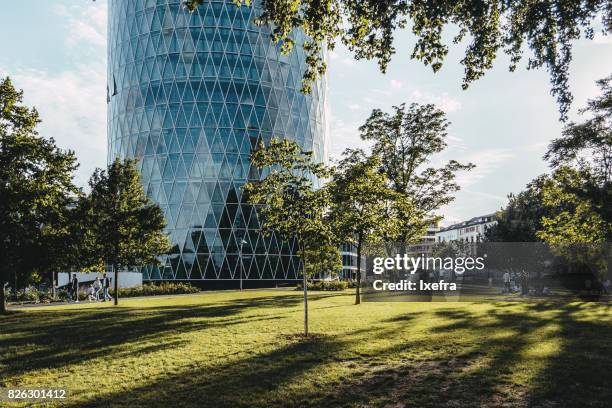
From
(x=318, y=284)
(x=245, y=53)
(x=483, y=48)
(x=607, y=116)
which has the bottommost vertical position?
(x=318, y=284)

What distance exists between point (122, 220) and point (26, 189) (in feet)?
23.8

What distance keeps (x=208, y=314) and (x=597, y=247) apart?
23.6 metres

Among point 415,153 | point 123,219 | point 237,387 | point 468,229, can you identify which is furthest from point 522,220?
point 468,229

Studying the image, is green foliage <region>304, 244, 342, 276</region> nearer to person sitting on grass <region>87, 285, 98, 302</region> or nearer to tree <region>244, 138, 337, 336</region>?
tree <region>244, 138, 337, 336</region>

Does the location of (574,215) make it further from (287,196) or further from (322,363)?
(322,363)

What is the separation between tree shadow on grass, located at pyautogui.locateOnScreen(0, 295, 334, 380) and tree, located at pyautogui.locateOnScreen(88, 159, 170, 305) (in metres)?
6.58

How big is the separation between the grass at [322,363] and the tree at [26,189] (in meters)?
5.23

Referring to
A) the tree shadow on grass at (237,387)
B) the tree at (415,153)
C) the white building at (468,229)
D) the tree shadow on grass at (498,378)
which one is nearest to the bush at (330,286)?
the tree at (415,153)

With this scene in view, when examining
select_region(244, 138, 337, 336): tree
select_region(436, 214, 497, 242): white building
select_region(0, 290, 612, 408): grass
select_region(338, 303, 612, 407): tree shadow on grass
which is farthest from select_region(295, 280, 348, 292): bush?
select_region(436, 214, 497, 242): white building

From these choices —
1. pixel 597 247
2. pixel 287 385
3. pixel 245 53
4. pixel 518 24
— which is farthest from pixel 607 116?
pixel 245 53

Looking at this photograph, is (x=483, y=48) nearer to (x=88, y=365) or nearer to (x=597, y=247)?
(x=88, y=365)

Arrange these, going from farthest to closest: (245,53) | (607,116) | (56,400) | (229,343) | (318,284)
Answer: (245,53) < (318,284) < (607,116) < (229,343) < (56,400)

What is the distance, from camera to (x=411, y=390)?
693 centimetres

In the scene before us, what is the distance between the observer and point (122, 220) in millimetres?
25859
